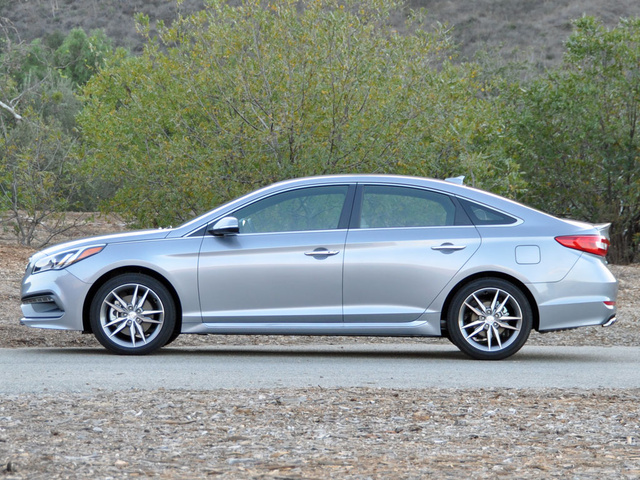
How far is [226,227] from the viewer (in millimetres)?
9172

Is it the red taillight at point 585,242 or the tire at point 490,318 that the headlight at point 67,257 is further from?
the red taillight at point 585,242

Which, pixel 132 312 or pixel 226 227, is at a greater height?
pixel 226 227

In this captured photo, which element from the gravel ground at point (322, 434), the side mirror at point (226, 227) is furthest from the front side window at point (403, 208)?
the gravel ground at point (322, 434)

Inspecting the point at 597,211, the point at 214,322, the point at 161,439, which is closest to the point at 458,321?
the point at 214,322

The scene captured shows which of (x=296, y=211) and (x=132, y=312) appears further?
(x=296, y=211)

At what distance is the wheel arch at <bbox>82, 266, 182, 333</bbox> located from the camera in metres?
9.33

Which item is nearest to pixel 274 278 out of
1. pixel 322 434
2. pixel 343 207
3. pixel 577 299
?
pixel 343 207

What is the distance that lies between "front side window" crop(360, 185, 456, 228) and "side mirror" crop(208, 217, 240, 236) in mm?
1104

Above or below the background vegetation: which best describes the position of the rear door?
below

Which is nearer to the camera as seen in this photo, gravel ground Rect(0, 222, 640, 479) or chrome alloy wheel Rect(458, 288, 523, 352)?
gravel ground Rect(0, 222, 640, 479)

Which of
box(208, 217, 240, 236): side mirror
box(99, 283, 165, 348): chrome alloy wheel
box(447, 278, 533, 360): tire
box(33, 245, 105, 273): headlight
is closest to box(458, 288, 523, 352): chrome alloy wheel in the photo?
box(447, 278, 533, 360): tire

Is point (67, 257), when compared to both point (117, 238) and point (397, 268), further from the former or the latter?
point (397, 268)

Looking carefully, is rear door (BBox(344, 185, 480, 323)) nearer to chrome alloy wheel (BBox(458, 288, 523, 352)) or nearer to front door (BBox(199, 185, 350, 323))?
front door (BBox(199, 185, 350, 323))

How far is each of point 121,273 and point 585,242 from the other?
408 centimetres
